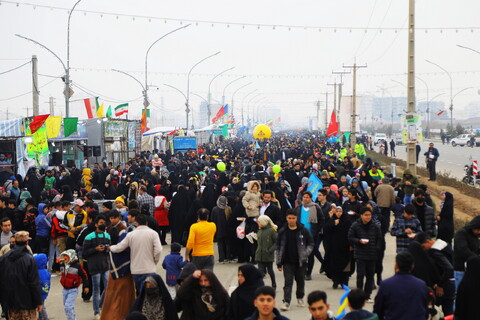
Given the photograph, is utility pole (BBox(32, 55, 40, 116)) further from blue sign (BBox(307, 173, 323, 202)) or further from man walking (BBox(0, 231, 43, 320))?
man walking (BBox(0, 231, 43, 320))

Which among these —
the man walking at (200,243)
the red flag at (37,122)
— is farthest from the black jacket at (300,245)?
the red flag at (37,122)

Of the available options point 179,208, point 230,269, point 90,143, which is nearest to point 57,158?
point 90,143

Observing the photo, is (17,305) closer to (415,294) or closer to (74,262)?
(74,262)

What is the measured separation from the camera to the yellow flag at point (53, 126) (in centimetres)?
2652

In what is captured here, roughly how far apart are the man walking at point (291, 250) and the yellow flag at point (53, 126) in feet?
60.9

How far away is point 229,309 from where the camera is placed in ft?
21.7

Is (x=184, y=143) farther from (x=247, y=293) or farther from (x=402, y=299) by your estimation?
(x=402, y=299)

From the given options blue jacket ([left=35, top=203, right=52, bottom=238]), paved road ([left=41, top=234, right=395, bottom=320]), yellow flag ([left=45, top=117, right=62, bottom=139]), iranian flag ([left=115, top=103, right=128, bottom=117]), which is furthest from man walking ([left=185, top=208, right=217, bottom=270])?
iranian flag ([left=115, top=103, right=128, bottom=117])

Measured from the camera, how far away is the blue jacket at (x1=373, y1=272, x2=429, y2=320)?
6238 millimetres

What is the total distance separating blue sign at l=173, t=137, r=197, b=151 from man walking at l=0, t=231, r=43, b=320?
27.9 m

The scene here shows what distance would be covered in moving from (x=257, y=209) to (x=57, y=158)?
16301mm

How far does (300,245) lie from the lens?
9477mm

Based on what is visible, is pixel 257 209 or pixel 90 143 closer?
pixel 257 209

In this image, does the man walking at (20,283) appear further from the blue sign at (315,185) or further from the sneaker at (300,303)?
the blue sign at (315,185)
